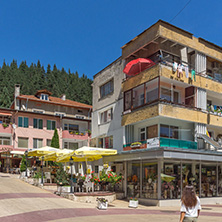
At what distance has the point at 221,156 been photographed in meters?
23.2

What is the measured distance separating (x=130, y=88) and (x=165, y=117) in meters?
4.23

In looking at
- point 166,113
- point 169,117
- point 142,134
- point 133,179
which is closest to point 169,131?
point 169,117

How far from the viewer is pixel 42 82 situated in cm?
8644

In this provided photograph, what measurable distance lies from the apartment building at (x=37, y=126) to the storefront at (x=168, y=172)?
17.1 meters

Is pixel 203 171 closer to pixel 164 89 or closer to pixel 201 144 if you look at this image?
pixel 201 144

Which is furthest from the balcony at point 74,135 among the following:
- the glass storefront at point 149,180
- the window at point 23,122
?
the glass storefront at point 149,180

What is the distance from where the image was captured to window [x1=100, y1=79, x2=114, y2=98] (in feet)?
97.3

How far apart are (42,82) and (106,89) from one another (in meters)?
59.2

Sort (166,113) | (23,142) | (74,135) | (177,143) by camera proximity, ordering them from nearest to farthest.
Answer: (177,143) → (166,113) → (23,142) → (74,135)

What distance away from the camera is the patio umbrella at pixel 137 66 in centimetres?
2450

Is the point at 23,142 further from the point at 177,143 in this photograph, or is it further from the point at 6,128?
the point at 177,143

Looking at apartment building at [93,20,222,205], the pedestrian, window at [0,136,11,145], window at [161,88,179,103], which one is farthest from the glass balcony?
window at [0,136,11,145]

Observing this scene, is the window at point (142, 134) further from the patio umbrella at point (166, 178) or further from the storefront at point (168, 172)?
the patio umbrella at point (166, 178)

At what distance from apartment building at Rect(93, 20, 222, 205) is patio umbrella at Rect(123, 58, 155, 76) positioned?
174 millimetres
